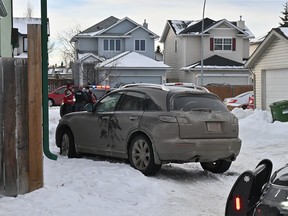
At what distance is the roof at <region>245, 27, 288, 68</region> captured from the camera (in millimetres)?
20578

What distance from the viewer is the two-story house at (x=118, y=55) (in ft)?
146

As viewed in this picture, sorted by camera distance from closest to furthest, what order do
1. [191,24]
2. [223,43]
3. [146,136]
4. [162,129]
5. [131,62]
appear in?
1. [162,129]
2. [146,136]
3. [131,62]
4. [223,43]
5. [191,24]

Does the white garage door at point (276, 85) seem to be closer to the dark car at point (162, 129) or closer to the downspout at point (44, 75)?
the dark car at point (162, 129)

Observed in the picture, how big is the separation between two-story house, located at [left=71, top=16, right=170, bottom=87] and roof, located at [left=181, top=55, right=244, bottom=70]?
8.42 feet

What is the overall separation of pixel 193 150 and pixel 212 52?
3881 centimetres

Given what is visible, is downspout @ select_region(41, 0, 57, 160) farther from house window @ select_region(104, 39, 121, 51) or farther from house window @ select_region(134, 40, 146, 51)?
house window @ select_region(134, 40, 146, 51)

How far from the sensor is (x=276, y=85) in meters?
21.9

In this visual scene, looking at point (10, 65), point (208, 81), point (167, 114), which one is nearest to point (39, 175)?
point (10, 65)

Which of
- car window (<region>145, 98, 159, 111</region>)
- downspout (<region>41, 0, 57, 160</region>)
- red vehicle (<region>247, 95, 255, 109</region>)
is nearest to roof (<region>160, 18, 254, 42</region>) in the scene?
red vehicle (<region>247, 95, 255, 109</region>)

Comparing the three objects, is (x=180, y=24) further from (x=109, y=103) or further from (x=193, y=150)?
(x=193, y=150)

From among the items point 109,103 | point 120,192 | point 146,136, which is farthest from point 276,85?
point 120,192

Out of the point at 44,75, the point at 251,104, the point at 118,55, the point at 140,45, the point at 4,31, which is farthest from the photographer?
the point at 140,45

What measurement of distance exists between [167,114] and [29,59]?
2.75m

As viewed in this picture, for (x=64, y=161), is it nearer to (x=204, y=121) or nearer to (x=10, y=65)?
(x=204, y=121)
